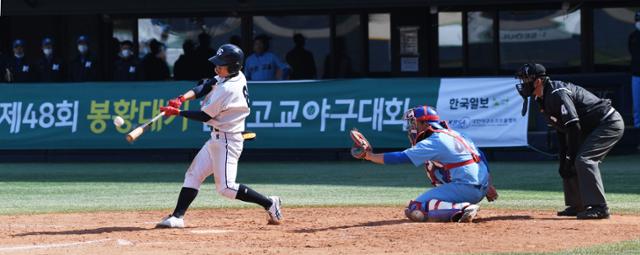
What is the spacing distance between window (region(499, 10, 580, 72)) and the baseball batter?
1237 cm

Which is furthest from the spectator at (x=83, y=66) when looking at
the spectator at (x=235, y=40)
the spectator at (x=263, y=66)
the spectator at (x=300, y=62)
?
the spectator at (x=300, y=62)

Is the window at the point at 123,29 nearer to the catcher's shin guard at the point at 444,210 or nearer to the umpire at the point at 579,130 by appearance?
the umpire at the point at 579,130

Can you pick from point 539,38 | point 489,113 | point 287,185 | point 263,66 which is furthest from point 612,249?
point 539,38

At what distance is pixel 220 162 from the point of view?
1091 centimetres

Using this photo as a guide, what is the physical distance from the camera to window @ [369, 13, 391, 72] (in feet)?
75.7

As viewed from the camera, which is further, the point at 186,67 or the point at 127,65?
the point at 186,67

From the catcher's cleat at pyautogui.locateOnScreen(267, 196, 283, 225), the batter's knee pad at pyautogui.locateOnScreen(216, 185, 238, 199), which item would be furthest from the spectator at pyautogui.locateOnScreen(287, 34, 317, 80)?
the batter's knee pad at pyautogui.locateOnScreen(216, 185, 238, 199)

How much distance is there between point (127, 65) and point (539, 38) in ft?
25.0

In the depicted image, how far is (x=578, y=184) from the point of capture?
11.5 meters

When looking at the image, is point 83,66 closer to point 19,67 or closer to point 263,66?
point 19,67

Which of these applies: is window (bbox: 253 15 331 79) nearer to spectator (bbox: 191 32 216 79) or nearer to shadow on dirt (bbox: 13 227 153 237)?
spectator (bbox: 191 32 216 79)

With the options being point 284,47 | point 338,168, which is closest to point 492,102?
point 338,168

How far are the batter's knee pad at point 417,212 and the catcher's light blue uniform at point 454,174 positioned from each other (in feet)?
0.18

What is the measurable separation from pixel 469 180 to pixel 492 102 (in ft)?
25.8
